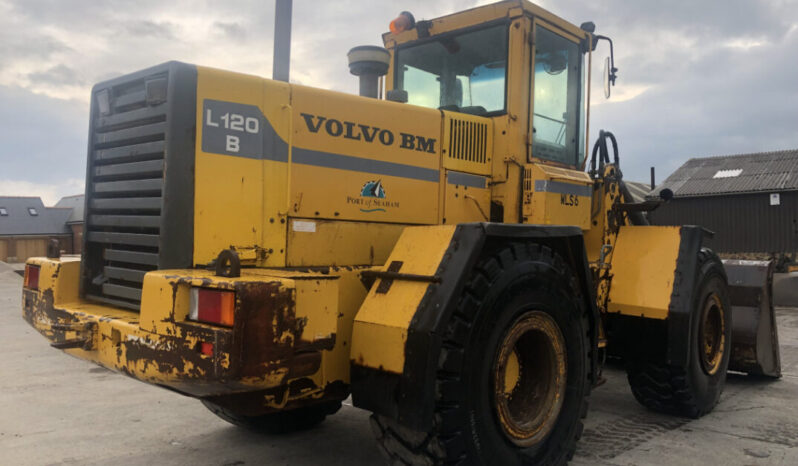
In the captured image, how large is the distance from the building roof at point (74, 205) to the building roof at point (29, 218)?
2.20 ft

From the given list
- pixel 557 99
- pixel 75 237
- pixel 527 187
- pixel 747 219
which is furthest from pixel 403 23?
pixel 75 237

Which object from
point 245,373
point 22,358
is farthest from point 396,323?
point 22,358

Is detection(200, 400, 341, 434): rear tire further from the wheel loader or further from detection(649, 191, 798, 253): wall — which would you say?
detection(649, 191, 798, 253): wall

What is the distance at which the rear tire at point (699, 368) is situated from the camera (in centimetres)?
523

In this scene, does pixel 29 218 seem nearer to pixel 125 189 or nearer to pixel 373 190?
pixel 125 189

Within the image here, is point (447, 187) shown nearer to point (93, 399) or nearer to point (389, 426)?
point (389, 426)

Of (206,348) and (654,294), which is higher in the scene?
(654,294)

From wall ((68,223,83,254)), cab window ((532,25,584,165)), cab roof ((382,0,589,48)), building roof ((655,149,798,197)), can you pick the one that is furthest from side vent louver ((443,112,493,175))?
wall ((68,223,83,254))

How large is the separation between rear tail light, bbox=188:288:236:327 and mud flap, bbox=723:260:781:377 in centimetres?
585

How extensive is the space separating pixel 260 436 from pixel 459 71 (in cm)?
327

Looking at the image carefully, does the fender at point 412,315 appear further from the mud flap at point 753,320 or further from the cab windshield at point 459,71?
the mud flap at point 753,320

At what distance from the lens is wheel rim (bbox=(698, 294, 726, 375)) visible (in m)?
5.75

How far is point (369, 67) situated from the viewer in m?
4.47

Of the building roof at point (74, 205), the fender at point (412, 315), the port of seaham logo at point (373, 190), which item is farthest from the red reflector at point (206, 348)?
the building roof at point (74, 205)
